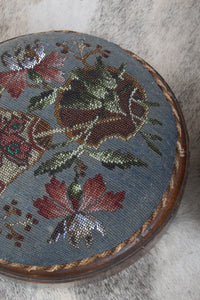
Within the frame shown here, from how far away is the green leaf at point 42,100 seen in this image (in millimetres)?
840

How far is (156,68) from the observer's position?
123cm

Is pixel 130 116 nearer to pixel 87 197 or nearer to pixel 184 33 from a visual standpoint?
pixel 87 197

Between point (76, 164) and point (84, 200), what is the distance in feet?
0.24

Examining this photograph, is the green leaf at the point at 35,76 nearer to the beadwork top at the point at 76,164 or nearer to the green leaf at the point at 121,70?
the beadwork top at the point at 76,164

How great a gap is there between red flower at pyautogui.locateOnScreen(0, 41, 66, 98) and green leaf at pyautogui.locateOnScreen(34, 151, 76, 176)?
163 millimetres

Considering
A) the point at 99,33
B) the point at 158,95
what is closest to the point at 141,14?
the point at 99,33

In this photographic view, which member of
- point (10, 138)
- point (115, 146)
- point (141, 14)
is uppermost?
point (141, 14)

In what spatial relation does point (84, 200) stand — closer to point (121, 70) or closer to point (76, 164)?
point (76, 164)

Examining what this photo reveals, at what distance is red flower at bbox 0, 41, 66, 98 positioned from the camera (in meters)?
0.86

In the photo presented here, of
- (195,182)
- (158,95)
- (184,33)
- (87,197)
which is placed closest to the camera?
(87,197)

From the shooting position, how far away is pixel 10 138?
82cm

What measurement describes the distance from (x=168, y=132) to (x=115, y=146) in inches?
5.3

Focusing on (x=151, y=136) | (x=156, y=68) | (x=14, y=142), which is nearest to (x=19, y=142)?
(x=14, y=142)

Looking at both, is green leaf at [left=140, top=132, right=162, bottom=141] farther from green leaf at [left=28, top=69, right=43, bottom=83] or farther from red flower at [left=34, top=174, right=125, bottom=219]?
green leaf at [left=28, top=69, right=43, bottom=83]
